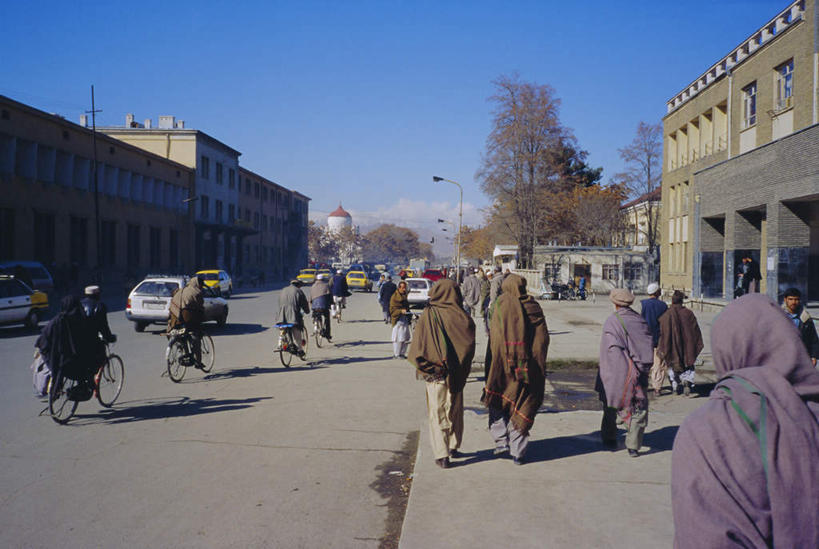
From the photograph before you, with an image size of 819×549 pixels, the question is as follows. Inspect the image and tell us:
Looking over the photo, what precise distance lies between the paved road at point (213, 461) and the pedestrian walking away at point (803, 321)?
186 inches

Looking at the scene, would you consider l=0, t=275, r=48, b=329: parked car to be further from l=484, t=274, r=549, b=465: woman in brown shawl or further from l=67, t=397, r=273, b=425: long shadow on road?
l=484, t=274, r=549, b=465: woman in brown shawl

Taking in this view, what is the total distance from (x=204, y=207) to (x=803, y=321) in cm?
5648

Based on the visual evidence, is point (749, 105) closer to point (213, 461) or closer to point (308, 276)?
point (213, 461)

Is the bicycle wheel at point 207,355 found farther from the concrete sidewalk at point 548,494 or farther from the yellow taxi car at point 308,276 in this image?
the yellow taxi car at point 308,276

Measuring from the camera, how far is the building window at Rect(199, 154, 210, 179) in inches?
2291

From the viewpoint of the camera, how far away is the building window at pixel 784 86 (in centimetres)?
2339

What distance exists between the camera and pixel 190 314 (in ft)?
35.5

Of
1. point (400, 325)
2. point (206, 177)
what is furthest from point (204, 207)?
point (400, 325)

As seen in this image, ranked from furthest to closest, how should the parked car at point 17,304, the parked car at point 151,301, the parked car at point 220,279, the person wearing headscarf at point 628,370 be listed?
the parked car at point 220,279 < the parked car at point 151,301 < the parked car at point 17,304 < the person wearing headscarf at point 628,370

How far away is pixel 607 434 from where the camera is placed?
6.49 metres

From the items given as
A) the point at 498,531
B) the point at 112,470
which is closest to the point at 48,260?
the point at 112,470

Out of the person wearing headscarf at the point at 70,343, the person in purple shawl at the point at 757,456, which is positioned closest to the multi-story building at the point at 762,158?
the person wearing headscarf at the point at 70,343

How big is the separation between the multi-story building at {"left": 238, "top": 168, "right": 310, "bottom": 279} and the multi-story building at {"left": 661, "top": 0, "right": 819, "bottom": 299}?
147ft

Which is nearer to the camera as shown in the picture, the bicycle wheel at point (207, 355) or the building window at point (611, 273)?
the bicycle wheel at point (207, 355)
